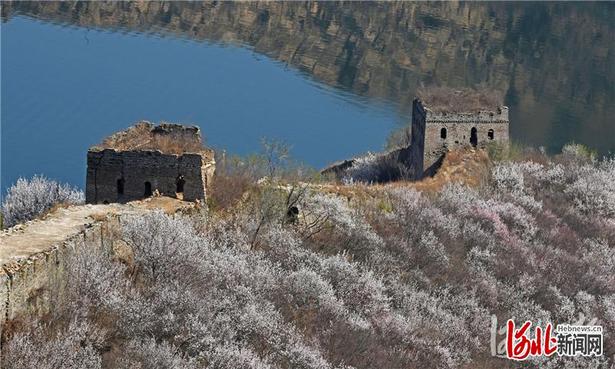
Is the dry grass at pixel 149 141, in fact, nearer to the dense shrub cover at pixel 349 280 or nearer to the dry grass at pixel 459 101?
the dense shrub cover at pixel 349 280

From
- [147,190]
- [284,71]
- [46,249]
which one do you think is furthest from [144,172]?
[284,71]

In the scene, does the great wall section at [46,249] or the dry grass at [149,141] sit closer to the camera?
the great wall section at [46,249]

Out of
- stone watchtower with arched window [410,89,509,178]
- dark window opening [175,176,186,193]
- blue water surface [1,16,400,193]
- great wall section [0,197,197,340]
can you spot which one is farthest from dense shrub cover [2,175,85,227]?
blue water surface [1,16,400,193]

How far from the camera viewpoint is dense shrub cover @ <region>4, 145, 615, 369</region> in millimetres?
22500

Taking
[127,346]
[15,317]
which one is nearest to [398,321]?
[127,346]

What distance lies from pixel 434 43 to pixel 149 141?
72172 mm

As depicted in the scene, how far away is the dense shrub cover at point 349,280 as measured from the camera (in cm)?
2250

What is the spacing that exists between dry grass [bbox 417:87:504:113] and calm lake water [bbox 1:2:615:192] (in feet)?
52.1

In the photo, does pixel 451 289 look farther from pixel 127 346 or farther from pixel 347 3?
pixel 347 3

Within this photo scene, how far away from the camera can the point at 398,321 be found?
30.4m

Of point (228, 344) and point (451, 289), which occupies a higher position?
point (228, 344)

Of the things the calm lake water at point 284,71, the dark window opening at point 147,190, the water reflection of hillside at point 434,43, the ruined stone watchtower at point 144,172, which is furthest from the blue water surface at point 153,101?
the dark window opening at point 147,190

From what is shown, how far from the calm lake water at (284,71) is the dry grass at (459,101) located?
15.9 m

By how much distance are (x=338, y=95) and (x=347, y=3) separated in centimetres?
3817
